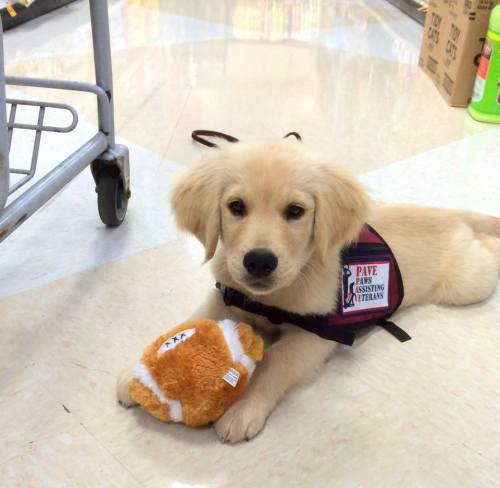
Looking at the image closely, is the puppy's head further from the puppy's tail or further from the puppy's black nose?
the puppy's tail

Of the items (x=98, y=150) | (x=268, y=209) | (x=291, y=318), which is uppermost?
(x=268, y=209)

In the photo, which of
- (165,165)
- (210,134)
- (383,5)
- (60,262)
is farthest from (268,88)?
(383,5)

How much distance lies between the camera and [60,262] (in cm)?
148

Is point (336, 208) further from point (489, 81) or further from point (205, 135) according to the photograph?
point (489, 81)

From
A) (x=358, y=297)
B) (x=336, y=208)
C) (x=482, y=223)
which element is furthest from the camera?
(x=482, y=223)

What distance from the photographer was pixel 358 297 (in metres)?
1.18

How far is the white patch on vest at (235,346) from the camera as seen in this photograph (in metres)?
1.00

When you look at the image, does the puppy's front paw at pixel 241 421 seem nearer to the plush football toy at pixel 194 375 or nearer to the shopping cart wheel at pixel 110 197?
the plush football toy at pixel 194 375

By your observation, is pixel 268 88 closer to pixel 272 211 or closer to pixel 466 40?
pixel 466 40

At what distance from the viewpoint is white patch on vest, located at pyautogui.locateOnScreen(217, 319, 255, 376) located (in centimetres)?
100

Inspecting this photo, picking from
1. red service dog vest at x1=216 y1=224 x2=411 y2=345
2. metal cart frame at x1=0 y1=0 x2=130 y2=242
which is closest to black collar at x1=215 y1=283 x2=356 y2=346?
red service dog vest at x1=216 y1=224 x2=411 y2=345

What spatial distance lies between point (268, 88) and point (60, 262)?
5.65 feet

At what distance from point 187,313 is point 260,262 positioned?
1.29ft

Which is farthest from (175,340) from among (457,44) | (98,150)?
(457,44)
